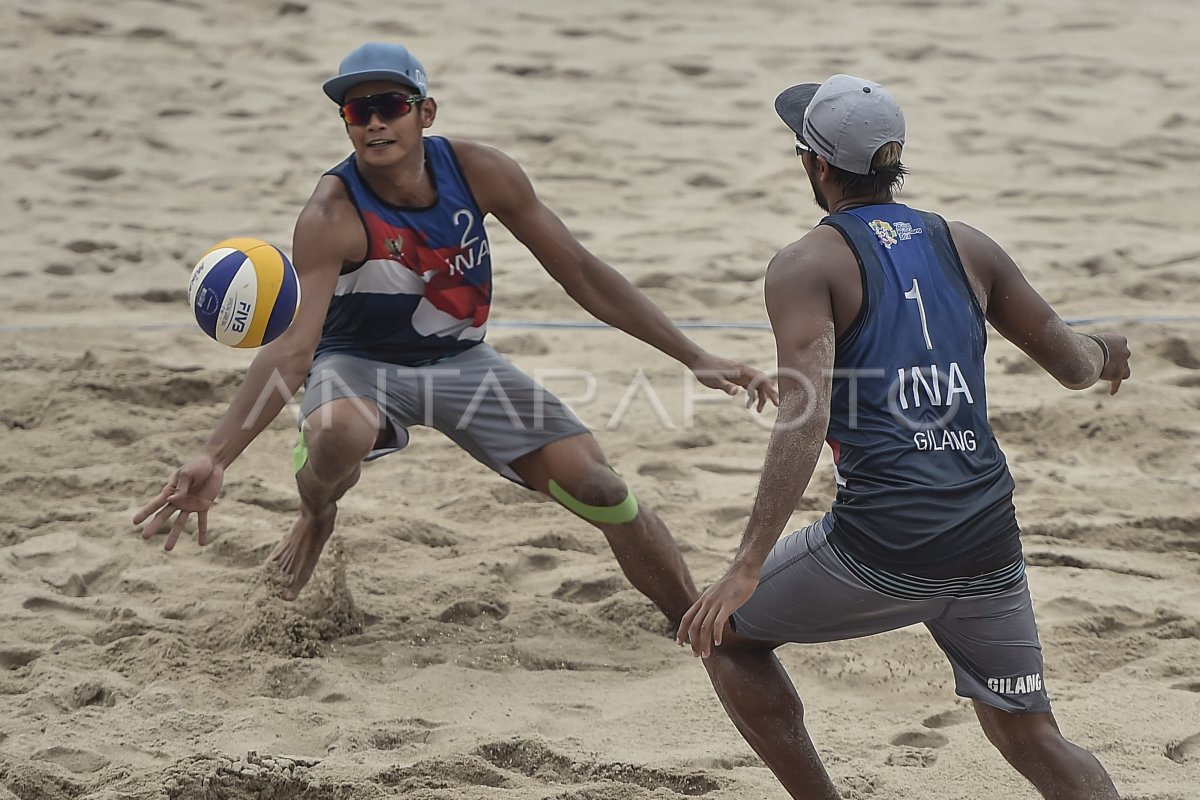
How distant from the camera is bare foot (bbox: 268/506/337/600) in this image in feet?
13.1

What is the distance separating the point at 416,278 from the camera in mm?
3900

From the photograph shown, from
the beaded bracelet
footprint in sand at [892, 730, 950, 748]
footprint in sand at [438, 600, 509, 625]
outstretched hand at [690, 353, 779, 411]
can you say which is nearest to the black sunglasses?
outstretched hand at [690, 353, 779, 411]

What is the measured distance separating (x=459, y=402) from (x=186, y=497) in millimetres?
950

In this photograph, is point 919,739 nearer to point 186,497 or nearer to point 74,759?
point 186,497

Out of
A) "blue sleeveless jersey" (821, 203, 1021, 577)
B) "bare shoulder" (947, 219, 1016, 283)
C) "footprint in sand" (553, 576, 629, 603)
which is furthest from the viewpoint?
"footprint in sand" (553, 576, 629, 603)

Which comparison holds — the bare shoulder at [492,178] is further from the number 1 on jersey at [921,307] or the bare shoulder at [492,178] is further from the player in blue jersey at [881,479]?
the number 1 on jersey at [921,307]

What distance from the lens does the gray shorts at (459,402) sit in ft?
12.6

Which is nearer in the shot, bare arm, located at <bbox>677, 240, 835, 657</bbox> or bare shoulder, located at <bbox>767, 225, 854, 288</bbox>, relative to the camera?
bare arm, located at <bbox>677, 240, 835, 657</bbox>

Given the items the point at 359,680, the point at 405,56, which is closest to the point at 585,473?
the point at 359,680

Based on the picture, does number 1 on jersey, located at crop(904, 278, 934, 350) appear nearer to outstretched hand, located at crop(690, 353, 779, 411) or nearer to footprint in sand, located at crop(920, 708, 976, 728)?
outstretched hand, located at crop(690, 353, 779, 411)

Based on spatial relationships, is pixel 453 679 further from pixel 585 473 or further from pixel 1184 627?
pixel 1184 627

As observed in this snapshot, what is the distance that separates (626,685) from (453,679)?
17.9 inches

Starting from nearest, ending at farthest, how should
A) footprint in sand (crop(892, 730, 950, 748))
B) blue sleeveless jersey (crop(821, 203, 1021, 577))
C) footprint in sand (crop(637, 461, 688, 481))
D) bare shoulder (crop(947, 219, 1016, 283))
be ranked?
blue sleeveless jersey (crop(821, 203, 1021, 577)) → bare shoulder (crop(947, 219, 1016, 283)) → footprint in sand (crop(892, 730, 950, 748)) → footprint in sand (crop(637, 461, 688, 481))

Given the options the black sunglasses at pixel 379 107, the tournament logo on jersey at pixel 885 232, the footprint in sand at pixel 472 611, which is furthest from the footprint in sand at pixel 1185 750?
the black sunglasses at pixel 379 107
